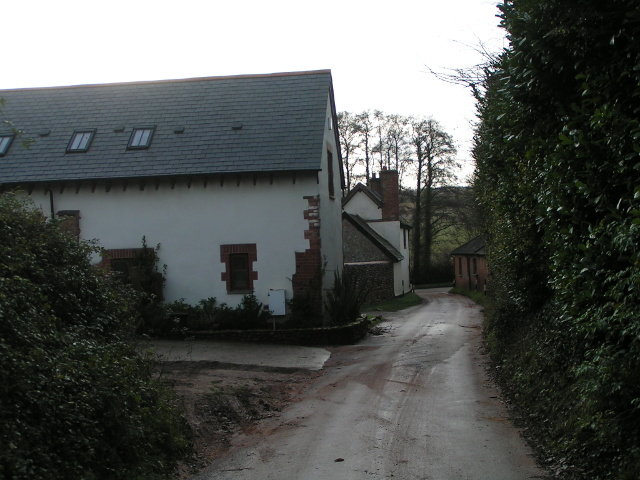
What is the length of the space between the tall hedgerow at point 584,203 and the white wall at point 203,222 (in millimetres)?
10696

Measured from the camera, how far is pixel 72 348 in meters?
6.88

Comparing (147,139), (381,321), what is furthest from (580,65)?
(381,321)

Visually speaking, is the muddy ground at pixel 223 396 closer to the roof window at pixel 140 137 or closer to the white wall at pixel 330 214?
the white wall at pixel 330 214

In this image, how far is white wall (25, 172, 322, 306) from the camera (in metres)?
19.1

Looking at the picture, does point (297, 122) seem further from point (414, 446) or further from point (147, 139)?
point (414, 446)

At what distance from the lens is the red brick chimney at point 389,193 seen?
42.9 m

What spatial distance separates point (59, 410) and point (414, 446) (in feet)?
12.9

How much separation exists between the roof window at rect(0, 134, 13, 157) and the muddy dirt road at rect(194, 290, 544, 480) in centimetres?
1339

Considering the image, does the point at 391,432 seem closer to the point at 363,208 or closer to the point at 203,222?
the point at 203,222

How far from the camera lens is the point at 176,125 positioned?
21.0m

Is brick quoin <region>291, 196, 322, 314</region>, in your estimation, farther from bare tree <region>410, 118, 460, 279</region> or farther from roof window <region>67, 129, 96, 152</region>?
bare tree <region>410, 118, 460, 279</region>

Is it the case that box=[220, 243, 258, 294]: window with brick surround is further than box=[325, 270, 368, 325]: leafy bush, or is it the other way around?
box=[325, 270, 368, 325]: leafy bush

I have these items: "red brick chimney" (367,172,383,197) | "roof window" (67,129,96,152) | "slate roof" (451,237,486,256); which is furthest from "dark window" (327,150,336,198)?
"red brick chimney" (367,172,383,197)

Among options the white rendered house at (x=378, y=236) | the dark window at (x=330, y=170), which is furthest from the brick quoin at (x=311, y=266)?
the white rendered house at (x=378, y=236)
